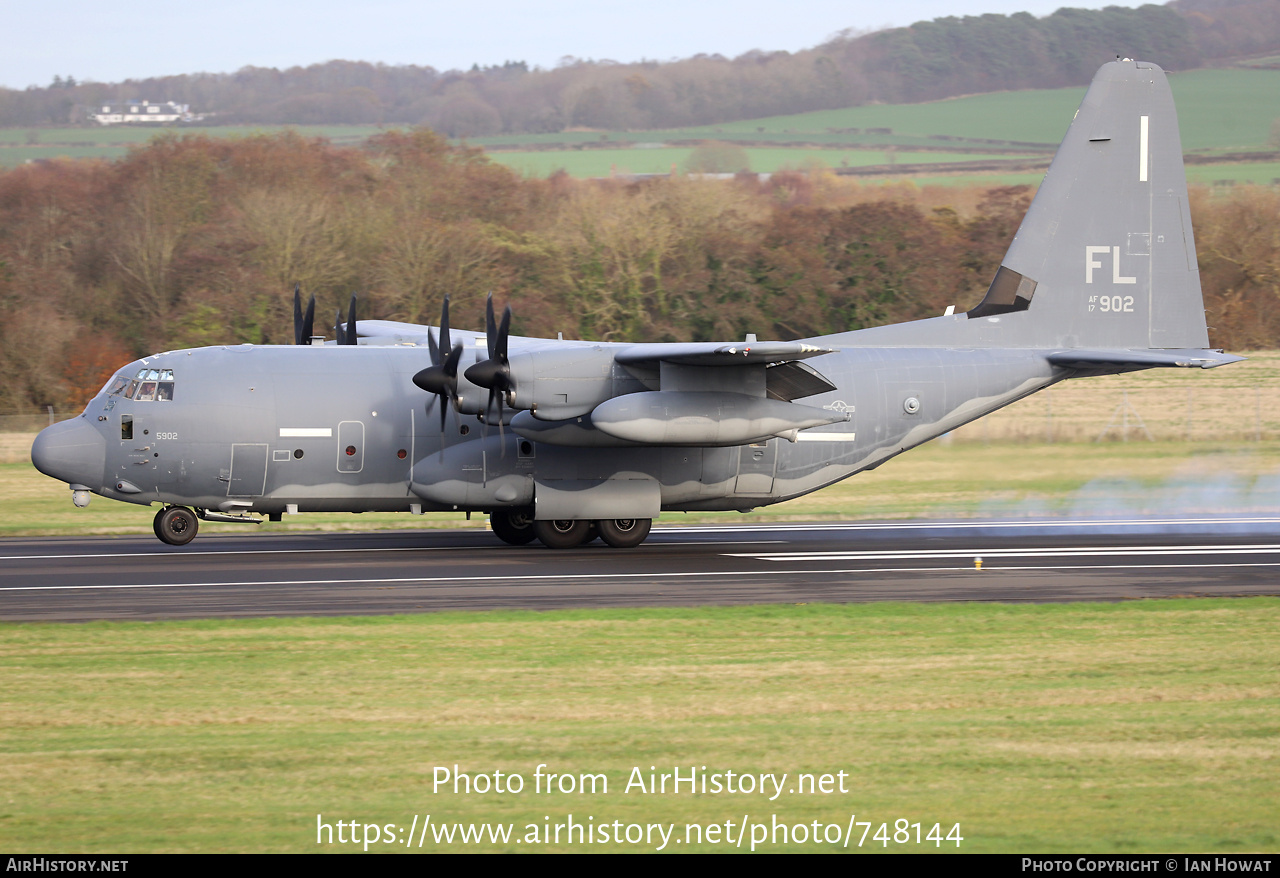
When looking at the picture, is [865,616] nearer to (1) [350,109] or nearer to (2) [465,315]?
(2) [465,315]

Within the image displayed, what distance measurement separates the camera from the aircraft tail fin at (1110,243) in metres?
23.5

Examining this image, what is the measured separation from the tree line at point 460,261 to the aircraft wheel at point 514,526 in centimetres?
2383

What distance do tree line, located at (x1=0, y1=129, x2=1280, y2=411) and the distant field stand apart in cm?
1628

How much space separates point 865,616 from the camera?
15289 millimetres

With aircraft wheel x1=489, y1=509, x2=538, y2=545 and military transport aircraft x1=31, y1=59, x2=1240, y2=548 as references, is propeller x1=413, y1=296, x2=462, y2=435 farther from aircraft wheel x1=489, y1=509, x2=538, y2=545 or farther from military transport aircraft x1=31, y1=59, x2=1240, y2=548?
aircraft wheel x1=489, y1=509, x2=538, y2=545

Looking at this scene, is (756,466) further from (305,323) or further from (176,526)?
(176,526)

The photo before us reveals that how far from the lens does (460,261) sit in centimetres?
4822

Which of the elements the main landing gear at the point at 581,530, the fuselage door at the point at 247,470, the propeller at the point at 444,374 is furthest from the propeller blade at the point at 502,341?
the fuselage door at the point at 247,470

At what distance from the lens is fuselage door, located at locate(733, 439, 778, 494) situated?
2219 cm

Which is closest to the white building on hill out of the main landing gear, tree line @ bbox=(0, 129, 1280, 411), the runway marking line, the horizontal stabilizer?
tree line @ bbox=(0, 129, 1280, 411)

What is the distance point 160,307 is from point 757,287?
76.1ft

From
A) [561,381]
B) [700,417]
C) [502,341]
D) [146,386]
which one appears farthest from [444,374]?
[146,386]

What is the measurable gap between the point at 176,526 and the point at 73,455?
1.98 meters
